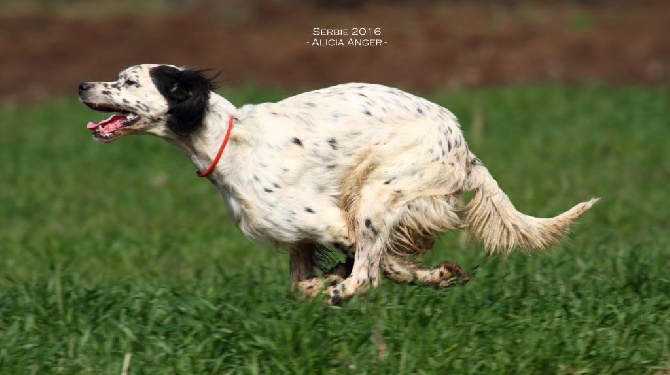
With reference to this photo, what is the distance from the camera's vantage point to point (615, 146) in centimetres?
1241

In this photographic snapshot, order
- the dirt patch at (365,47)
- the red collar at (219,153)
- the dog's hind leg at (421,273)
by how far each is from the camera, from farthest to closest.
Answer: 1. the dirt patch at (365,47)
2. the dog's hind leg at (421,273)
3. the red collar at (219,153)

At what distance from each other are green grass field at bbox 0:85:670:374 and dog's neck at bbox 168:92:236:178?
2.04ft

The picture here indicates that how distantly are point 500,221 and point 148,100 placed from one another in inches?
73.1

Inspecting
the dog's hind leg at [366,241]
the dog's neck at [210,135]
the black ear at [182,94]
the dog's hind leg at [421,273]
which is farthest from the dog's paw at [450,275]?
the black ear at [182,94]

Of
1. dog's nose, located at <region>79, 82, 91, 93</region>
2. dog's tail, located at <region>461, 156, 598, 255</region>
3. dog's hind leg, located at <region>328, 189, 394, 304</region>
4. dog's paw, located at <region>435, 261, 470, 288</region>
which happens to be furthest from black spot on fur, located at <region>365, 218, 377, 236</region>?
dog's nose, located at <region>79, 82, 91, 93</region>

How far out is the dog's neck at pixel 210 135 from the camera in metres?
5.68

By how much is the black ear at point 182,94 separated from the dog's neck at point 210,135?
1.6 inches

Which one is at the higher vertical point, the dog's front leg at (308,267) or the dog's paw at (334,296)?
the dog's front leg at (308,267)

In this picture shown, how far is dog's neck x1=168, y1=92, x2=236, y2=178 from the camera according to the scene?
5680 mm

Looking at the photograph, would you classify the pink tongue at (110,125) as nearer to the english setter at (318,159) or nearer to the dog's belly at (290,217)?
the english setter at (318,159)

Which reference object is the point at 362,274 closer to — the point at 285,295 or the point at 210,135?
the point at 285,295

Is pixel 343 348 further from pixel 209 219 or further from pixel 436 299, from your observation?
pixel 209 219

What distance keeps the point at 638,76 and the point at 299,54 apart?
556 centimetres

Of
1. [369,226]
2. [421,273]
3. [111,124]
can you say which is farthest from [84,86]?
[421,273]
